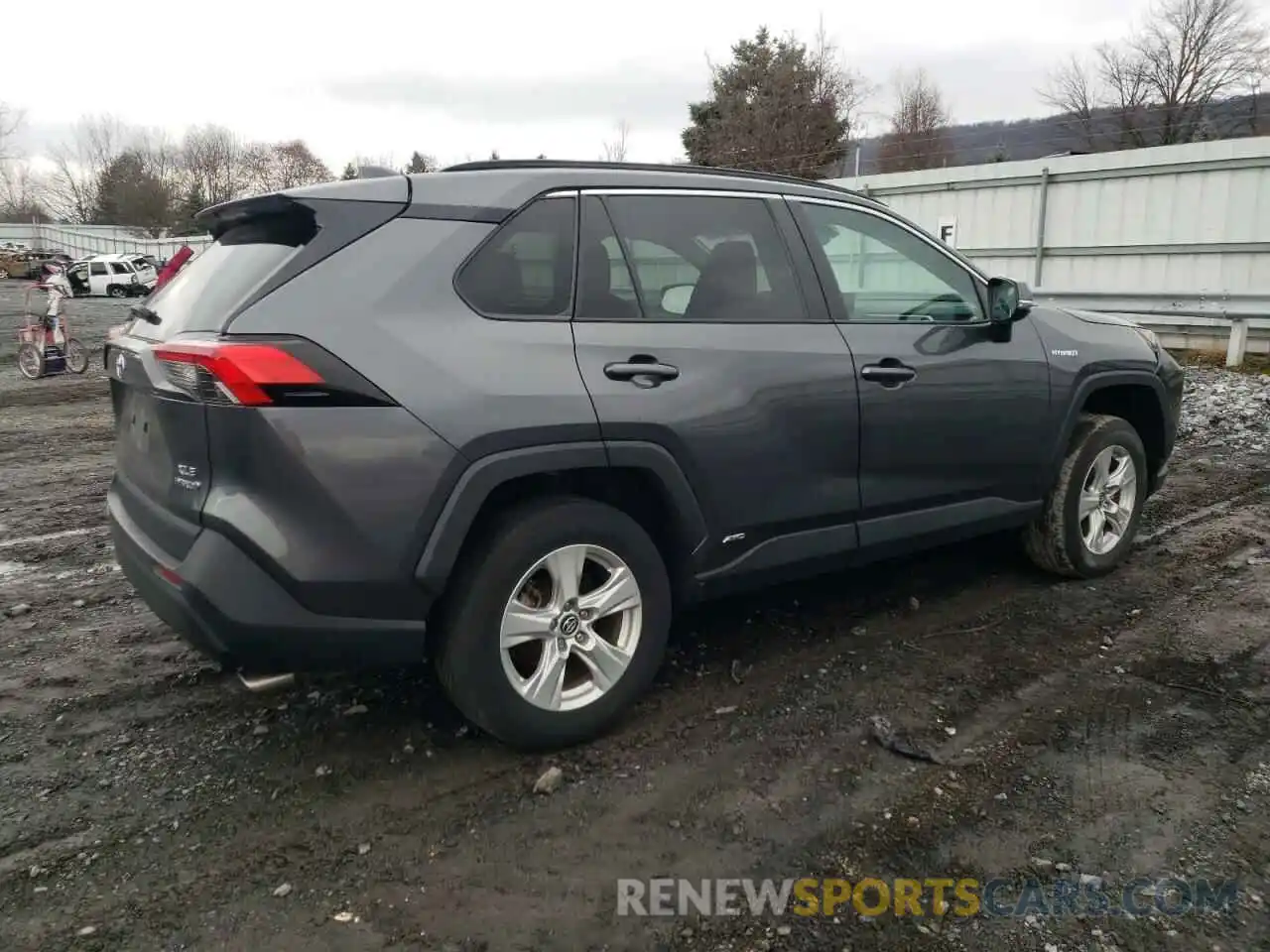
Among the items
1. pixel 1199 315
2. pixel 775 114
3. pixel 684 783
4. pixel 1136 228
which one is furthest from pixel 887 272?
pixel 775 114

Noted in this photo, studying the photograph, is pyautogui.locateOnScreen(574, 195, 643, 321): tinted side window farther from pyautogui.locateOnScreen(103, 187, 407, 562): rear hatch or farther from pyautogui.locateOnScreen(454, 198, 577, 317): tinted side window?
pyautogui.locateOnScreen(103, 187, 407, 562): rear hatch

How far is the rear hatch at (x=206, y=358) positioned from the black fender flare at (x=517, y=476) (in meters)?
0.51

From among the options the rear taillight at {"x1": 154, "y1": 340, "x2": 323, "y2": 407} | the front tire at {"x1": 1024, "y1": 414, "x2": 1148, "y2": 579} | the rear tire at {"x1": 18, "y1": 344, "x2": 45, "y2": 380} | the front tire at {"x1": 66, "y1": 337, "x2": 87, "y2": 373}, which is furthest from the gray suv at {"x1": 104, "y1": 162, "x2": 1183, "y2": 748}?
the front tire at {"x1": 66, "y1": 337, "x2": 87, "y2": 373}

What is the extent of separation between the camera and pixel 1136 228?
12.5m

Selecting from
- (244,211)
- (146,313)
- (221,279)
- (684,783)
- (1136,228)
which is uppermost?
(1136,228)

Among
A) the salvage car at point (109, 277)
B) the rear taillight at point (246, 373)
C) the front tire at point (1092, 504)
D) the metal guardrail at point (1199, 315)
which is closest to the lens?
the rear taillight at point (246, 373)

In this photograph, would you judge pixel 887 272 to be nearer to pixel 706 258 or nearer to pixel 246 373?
pixel 706 258

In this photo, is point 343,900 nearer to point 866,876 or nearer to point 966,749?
point 866,876

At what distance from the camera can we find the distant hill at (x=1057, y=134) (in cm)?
3219

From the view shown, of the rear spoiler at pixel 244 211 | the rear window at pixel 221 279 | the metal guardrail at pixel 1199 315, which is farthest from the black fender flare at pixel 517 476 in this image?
the metal guardrail at pixel 1199 315

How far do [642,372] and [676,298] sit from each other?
364 mm

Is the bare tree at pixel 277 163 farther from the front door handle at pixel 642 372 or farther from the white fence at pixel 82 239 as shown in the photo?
the front door handle at pixel 642 372

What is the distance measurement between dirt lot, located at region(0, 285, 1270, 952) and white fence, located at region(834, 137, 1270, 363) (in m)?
8.38

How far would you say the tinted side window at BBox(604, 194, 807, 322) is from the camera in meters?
3.22
